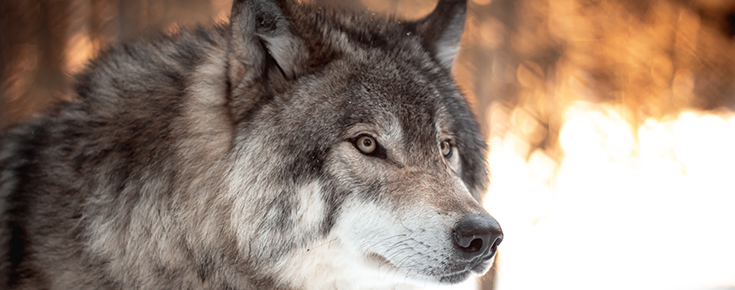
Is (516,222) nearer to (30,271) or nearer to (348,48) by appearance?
(348,48)

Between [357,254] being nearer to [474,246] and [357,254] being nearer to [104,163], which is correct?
[474,246]

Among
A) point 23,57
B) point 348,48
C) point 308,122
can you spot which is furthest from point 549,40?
point 23,57

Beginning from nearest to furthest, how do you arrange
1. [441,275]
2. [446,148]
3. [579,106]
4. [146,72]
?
[441,275]
[146,72]
[446,148]
[579,106]

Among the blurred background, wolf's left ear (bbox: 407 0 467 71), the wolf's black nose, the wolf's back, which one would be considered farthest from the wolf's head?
the blurred background

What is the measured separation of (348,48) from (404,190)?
75cm

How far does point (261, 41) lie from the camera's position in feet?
6.20

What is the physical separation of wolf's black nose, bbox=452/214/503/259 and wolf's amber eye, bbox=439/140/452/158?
0.60 metres

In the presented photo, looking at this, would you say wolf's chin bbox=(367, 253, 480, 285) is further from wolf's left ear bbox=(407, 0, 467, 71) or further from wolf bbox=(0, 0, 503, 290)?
wolf's left ear bbox=(407, 0, 467, 71)

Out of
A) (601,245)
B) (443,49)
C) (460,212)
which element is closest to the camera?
(460,212)

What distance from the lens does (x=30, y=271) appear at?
6.38ft

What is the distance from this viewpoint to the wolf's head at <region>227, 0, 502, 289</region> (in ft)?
5.74

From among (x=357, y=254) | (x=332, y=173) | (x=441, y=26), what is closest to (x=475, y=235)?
(x=357, y=254)

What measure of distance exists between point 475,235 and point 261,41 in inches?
47.4

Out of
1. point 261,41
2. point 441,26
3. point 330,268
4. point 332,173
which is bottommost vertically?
point 330,268
